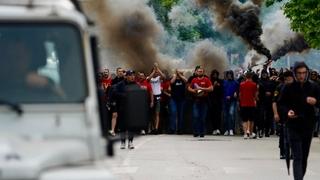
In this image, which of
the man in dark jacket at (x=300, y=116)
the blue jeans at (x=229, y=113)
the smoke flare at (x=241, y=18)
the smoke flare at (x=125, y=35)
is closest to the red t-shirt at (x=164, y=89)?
the blue jeans at (x=229, y=113)

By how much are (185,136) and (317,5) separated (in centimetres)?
474

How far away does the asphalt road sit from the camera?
14461 mm

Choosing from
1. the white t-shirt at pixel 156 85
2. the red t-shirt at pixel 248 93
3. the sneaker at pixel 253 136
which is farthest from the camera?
the white t-shirt at pixel 156 85

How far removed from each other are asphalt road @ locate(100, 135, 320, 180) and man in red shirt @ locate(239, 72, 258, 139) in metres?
0.78

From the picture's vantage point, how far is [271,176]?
1432 cm

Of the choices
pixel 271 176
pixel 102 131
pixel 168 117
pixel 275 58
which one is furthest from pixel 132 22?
→ pixel 102 131

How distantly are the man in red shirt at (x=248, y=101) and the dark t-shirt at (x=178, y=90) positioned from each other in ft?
5.34

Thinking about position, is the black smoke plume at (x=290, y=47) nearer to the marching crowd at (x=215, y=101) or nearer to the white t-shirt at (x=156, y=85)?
the marching crowd at (x=215, y=101)

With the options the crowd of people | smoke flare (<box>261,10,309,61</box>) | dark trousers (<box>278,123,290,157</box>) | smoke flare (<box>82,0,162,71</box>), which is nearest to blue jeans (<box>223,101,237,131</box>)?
the crowd of people

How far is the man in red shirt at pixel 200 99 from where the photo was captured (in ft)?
78.6

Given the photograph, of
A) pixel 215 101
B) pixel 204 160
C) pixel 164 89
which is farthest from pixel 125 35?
pixel 204 160

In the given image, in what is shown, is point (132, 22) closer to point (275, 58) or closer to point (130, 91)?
point (275, 58)

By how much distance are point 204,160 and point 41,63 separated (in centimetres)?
1078

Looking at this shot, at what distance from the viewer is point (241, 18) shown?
50.7 metres
